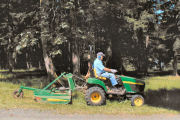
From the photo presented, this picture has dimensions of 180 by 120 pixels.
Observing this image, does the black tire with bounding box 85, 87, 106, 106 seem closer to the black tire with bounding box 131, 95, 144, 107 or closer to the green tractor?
the green tractor

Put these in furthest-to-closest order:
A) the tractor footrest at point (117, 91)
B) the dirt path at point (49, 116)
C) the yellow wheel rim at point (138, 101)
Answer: the yellow wheel rim at point (138, 101)
the tractor footrest at point (117, 91)
the dirt path at point (49, 116)

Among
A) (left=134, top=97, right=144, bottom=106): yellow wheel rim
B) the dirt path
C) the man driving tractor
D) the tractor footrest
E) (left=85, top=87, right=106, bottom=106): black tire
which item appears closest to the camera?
the dirt path

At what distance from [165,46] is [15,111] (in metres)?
32.5

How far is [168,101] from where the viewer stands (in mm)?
9891

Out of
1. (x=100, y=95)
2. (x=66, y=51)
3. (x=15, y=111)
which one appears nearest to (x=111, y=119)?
(x=100, y=95)

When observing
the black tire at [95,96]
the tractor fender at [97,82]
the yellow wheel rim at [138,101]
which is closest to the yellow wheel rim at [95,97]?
the black tire at [95,96]

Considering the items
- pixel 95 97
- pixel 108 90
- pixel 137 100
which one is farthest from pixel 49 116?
pixel 137 100

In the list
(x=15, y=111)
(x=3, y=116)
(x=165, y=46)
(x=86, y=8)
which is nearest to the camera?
(x=3, y=116)

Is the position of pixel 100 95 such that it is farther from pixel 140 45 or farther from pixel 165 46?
pixel 165 46

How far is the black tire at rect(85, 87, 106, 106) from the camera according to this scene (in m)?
8.16

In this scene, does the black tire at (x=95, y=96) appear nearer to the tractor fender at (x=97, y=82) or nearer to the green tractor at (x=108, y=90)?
the green tractor at (x=108, y=90)

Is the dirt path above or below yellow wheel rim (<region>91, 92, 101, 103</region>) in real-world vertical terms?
below

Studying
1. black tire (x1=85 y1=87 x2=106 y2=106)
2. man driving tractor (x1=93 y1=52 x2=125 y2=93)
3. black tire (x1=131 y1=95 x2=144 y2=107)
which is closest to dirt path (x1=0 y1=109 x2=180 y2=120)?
black tire (x1=85 y1=87 x2=106 y2=106)

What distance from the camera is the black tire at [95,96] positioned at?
26.8ft
